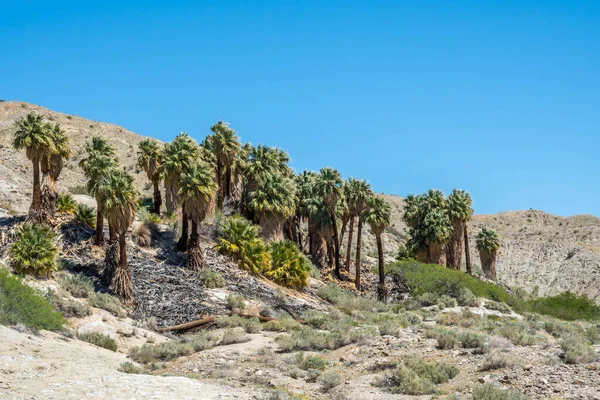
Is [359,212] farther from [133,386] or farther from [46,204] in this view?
[133,386]

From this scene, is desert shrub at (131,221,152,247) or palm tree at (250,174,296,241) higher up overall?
palm tree at (250,174,296,241)

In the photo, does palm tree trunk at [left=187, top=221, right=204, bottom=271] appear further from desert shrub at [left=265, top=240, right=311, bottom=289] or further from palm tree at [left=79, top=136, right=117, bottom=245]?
desert shrub at [left=265, top=240, right=311, bottom=289]

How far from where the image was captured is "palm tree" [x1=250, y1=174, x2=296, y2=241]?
50969 millimetres

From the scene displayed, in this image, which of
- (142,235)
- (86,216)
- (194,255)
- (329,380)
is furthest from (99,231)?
(329,380)

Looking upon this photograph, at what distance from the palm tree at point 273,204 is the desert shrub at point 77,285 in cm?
1899

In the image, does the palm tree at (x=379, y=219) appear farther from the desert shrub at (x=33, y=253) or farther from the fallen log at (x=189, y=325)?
the desert shrub at (x=33, y=253)

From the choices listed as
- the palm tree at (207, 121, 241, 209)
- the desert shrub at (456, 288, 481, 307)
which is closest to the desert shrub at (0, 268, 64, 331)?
the palm tree at (207, 121, 241, 209)

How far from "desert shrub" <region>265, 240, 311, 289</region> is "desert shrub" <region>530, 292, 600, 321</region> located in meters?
23.1

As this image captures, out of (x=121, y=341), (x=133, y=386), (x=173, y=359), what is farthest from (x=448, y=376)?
(x=121, y=341)

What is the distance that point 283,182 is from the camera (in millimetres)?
53062

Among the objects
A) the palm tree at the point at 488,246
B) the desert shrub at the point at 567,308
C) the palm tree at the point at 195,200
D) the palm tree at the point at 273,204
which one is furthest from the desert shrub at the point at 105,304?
the palm tree at the point at 488,246

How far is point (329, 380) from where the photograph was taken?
19.8 metres

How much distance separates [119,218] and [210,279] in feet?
24.8

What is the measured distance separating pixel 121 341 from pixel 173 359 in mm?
4335
